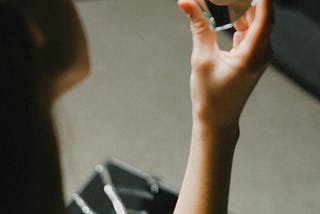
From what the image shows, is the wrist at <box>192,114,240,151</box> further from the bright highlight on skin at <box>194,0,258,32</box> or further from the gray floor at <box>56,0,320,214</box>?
the gray floor at <box>56,0,320,214</box>

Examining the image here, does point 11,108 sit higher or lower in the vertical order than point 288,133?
higher

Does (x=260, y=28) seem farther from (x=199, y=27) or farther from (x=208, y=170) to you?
(x=208, y=170)

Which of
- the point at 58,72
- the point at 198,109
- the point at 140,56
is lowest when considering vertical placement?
the point at 140,56

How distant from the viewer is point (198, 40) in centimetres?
66

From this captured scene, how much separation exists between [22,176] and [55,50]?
13 cm

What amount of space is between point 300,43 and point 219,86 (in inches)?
48.8

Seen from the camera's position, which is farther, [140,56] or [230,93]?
[140,56]

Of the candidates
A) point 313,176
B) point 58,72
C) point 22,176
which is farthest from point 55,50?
point 313,176

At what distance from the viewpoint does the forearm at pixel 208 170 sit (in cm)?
69

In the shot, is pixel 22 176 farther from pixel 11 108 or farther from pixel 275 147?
pixel 275 147

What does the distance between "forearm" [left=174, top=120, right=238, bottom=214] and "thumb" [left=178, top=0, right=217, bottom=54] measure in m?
0.09

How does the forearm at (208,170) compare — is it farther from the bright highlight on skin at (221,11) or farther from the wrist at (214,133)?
the bright highlight on skin at (221,11)

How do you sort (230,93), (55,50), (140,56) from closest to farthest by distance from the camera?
(55,50), (230,93), (140,56)

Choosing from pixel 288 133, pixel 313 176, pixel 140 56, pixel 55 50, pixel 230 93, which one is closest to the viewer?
pixel 55 50
